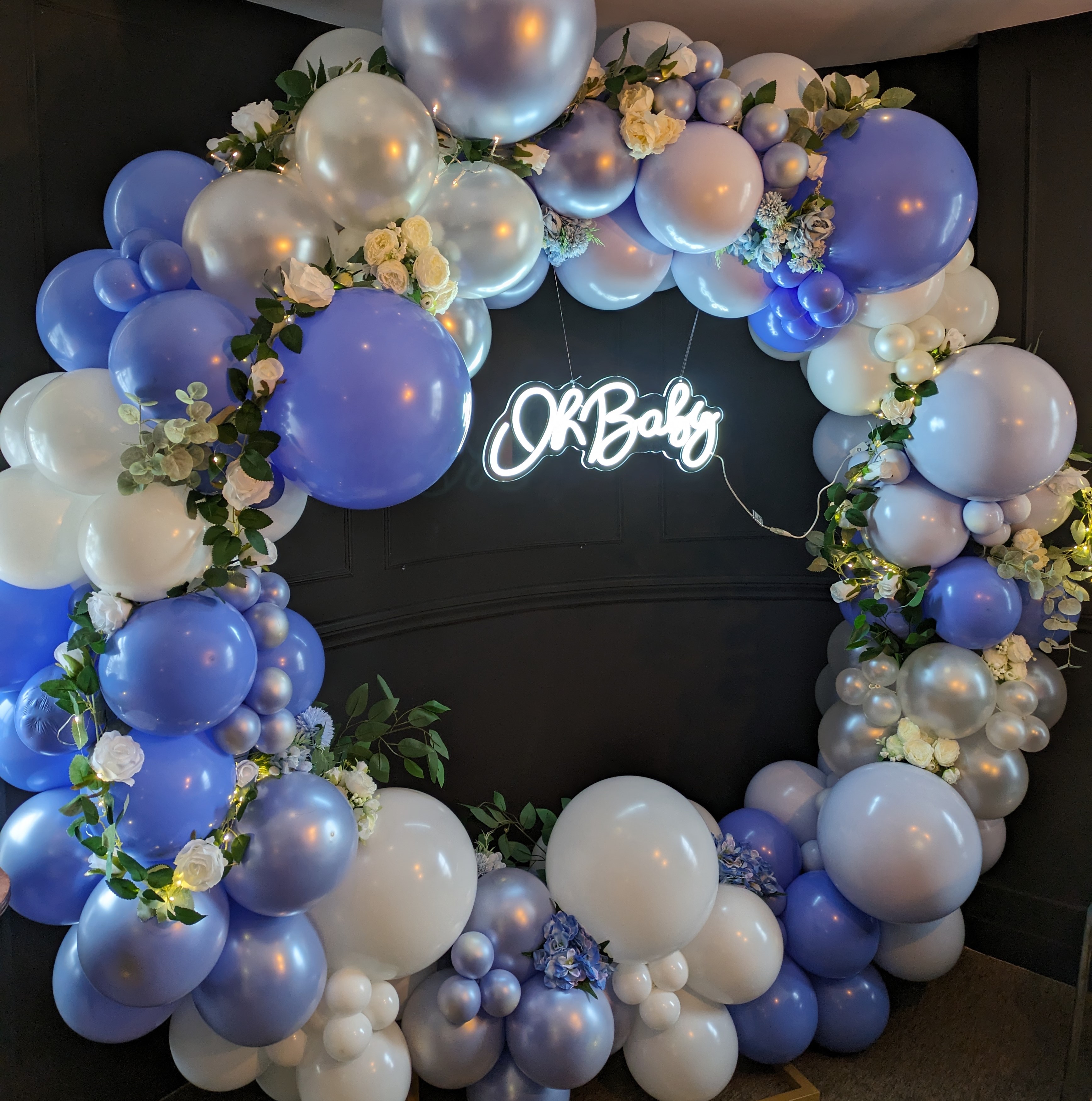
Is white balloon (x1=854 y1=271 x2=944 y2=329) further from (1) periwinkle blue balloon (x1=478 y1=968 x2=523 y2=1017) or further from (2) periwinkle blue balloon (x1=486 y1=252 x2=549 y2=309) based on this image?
(1) periwinkle blue balloon (x1=478 y1=968 x2=523 y2=1017)

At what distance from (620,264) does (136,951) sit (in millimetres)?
1958

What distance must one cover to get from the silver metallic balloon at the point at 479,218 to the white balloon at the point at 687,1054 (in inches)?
80.9

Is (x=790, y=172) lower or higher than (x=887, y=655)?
higher

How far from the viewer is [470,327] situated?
2252 mm

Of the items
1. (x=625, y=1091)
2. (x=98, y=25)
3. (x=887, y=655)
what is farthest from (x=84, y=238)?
(x=625, y=1091)

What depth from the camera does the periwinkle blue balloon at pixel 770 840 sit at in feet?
9.39

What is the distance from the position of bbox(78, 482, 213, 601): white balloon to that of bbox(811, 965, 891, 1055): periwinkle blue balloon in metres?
2.25

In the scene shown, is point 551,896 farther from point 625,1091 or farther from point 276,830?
point 276,830

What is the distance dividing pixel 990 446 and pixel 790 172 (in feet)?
3.01

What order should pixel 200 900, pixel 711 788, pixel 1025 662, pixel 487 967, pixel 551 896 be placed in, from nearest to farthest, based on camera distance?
pixel 200 900 < pixel 487 967 < pixel 551 896 < pixel 1025 662 < pixel 711 788

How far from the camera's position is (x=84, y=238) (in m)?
2.11

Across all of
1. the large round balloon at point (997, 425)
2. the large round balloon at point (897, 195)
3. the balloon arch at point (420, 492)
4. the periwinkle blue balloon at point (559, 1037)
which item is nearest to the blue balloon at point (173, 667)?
the balloon arch at point (420, 492)

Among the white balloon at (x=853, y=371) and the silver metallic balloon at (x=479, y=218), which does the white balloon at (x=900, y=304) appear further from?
the silver metallic balloon at (x=479, y=218)

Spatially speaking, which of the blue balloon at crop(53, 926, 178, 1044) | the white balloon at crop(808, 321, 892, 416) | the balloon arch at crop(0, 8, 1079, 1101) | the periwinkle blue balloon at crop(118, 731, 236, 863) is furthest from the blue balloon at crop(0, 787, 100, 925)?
the white balloon at crop(808, 321, 892, 416)
